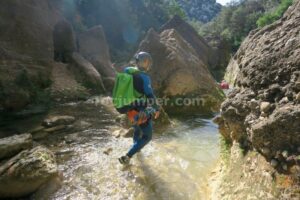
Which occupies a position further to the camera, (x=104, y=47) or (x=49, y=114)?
(x=104, y=47)

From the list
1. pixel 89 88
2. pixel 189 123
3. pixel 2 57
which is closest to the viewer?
pixel 189 123

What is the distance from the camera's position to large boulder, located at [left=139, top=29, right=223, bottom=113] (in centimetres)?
1152

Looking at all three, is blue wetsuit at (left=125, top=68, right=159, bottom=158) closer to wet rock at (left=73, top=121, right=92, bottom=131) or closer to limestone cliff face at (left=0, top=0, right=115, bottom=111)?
wet rock at (left=73, top=121, right=92, bottom=131)

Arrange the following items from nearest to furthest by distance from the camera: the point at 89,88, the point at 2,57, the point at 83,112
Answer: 1. the point at 83,112
2. the point at 2,57
3. the point at 89,88

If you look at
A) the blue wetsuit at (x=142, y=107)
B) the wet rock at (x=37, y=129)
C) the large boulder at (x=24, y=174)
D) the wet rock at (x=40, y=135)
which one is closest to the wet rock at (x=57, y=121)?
the wet rock at (x=37, y=129)

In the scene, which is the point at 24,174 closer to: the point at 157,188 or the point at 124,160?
the point at 124,160

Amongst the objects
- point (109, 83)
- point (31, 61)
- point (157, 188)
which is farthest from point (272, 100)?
point (109, 83)

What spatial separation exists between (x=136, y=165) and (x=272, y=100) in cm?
294

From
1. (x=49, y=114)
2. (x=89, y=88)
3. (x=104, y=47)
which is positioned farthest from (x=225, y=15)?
(x=49, y=114)

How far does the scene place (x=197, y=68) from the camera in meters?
12.7

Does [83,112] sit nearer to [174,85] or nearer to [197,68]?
[174,85]

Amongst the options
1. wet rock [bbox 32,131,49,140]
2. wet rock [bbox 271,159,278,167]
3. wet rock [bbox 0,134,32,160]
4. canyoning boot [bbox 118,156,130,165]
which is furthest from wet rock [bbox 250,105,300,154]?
wet rock [bbox 32,131,49,140]

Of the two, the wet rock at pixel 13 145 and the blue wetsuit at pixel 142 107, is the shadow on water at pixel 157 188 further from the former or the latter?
the wet rock at pixel 13 145

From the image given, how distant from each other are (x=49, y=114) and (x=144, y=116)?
17.5 feet
